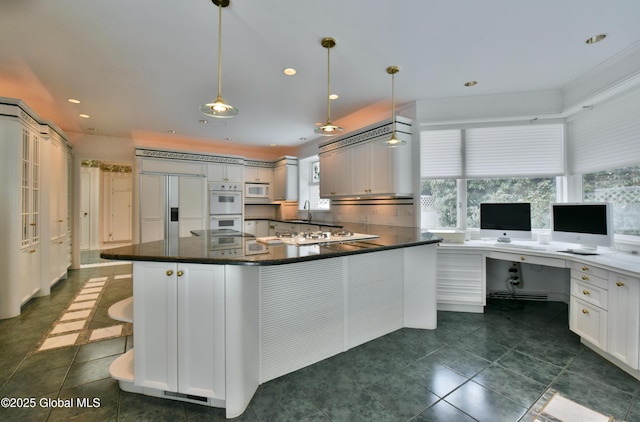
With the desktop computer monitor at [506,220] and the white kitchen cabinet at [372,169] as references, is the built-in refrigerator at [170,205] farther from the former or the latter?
the desktop computer monitor at [506,220]

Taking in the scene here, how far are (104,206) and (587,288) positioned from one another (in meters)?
9.92

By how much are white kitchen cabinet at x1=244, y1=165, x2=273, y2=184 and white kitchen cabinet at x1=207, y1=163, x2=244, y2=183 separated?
40 cm

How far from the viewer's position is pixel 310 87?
3135 millimetres

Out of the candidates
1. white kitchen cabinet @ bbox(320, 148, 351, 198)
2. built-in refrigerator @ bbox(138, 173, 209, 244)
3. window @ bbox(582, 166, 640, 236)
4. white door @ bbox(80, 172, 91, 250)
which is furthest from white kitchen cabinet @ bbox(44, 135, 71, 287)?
Result: window @ bbox(582, 166, 640, 236)

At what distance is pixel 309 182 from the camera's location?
615 centimetres

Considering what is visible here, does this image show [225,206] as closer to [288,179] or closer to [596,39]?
[288,179]

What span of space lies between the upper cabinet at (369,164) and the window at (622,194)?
6.50 feet

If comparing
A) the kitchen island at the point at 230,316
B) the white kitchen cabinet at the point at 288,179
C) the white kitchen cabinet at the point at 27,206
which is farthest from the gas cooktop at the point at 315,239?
the white kitchen cabinet at the point at 288,179

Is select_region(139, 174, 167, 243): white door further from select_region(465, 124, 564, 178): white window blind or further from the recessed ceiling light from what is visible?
the recessed ceiling light

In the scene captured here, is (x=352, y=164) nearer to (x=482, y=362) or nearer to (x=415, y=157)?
(x=415, y=157)

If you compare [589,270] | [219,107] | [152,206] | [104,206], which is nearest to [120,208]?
[104,206]

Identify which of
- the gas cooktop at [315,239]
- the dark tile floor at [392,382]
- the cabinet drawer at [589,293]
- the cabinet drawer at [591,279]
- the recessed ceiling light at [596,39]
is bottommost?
the dark tile floor at [392,382]

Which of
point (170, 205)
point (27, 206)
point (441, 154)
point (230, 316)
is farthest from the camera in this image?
point (170, 205)

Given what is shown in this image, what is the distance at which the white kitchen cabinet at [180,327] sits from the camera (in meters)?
1.54
